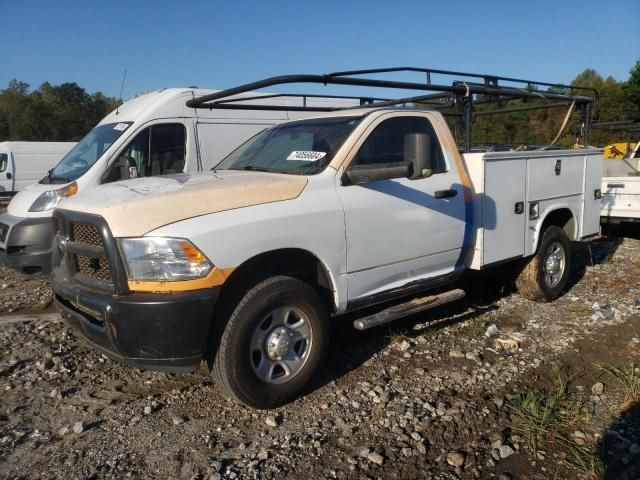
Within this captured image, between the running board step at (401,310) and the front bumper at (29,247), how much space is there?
12.4ft

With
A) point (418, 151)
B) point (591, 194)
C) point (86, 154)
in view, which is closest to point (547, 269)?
point (591, 194)

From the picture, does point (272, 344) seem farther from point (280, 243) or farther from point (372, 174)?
point (372, 174)

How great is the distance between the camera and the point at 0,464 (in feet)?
9.84

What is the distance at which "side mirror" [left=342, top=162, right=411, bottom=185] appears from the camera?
149 inches

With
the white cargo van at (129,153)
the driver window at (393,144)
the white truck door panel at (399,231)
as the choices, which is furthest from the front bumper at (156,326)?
the white cargo van at (129,153)

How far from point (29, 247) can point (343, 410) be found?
418cm

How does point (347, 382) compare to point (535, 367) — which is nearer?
point (347, 382)

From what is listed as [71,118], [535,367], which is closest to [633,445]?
[535,367]

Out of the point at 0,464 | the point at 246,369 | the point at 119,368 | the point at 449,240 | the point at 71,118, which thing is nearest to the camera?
the point at 0,464

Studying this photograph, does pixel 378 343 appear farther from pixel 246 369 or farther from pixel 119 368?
pixel 119 368

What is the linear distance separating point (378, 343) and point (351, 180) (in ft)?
5.28

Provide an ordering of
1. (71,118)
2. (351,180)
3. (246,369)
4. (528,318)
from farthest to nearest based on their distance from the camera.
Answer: (71,118) → (528,318) → (351,180) → (246,369)

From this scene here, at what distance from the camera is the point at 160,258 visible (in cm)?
312

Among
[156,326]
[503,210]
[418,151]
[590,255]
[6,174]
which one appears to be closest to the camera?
[156,326]
